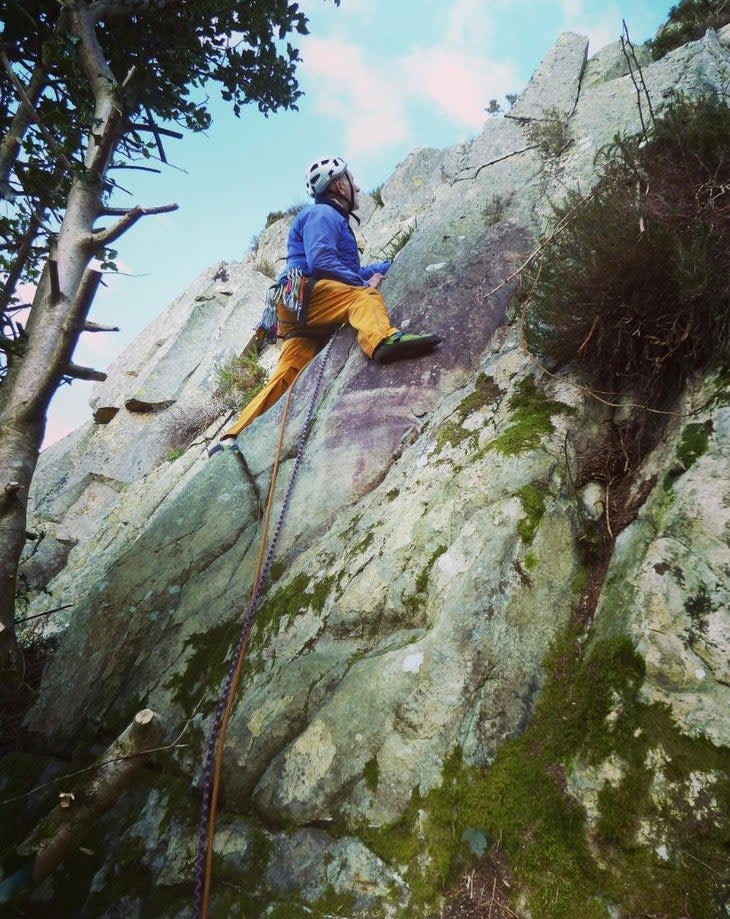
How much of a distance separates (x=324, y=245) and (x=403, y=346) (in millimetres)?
1600

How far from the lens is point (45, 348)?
11.0ft

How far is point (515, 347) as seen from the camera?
4.47 m

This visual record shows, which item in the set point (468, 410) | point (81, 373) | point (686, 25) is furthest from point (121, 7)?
point (686, 25)

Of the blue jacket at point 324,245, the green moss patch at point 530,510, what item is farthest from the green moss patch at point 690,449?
the blue jacket at point 324,245

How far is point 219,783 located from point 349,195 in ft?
19.1

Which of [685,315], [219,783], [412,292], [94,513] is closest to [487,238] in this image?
[412,292]

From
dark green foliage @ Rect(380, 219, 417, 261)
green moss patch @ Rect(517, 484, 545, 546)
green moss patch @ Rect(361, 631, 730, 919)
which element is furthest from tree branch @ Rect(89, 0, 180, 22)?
green moss patch @ Rect(361, 631, 730, 919)

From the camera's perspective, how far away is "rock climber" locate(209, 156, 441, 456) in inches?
219

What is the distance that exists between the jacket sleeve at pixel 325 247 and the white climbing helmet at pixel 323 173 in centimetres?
41

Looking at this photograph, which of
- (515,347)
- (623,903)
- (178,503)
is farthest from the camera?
(178,503)

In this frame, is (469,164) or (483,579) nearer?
(483,579)

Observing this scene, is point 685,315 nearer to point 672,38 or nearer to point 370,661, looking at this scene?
point 370,661

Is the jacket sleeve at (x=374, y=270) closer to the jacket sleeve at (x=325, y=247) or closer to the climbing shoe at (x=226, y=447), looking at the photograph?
the jacket sleeve at (x=325, y=247)

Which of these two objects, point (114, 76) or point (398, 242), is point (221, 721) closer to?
point (114, 76)
